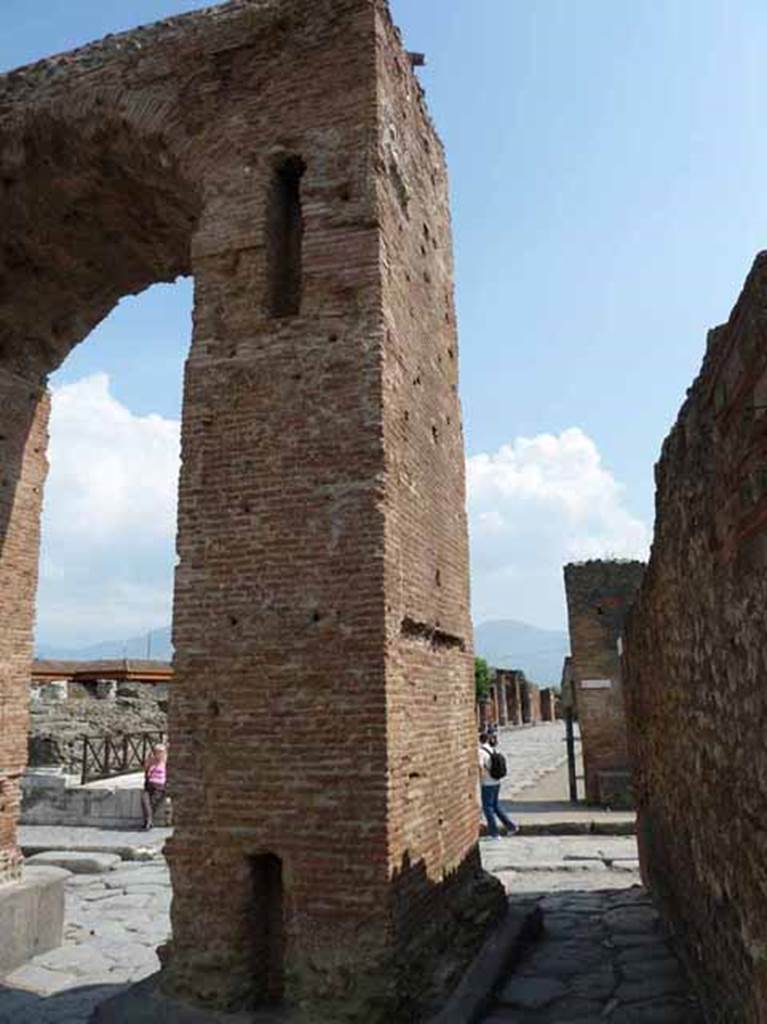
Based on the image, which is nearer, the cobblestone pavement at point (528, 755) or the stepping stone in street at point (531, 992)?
the stepping stone in street at point (531, 992)

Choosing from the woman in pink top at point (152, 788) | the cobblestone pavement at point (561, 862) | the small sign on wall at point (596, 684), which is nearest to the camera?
the cobblestone pavement at point (561, 862)

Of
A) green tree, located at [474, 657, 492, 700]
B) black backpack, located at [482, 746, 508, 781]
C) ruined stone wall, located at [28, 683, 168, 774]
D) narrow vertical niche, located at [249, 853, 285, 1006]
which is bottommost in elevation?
narrow vertical niche, located at [249, 853, 285, 1006]

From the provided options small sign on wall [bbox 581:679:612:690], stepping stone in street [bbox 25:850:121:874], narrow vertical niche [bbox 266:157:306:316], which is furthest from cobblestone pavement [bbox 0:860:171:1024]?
small sign on wall [bbox 581:679:612:690]

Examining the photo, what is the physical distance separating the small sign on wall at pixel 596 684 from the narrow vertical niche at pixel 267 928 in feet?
34.9

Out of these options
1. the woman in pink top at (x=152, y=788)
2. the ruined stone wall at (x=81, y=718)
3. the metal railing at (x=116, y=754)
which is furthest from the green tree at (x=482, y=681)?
the woman in pink top at (x=152, y=788)

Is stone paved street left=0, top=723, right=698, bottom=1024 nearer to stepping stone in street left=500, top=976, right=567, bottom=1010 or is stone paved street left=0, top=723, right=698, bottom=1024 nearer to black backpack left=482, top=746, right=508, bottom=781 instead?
stepping stone in street left=500, top=976, right=567, bottom=1010

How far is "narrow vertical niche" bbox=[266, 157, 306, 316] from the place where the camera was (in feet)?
20.1

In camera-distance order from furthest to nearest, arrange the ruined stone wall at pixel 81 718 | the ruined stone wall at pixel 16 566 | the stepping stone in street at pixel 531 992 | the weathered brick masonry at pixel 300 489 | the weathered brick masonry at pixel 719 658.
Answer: the ruined stone wall at pixel 81 718 → the ruined stone wall at pixel 16 566 → the stepping stone in street at pixel 531 992 → the weathered brick masonry at pixel 300 489 → the weathered brick masonry at pixel 719 658

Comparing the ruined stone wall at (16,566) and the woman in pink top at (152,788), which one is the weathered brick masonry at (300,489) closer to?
the ruined stone wall at (16,566)

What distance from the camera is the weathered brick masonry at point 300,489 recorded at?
4922 mm

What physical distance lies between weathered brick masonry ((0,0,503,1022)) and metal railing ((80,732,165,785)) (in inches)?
391

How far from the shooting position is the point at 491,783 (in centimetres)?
1168

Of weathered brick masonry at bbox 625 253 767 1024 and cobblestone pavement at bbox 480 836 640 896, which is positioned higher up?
weathered brick masonry at bbox 625 253 767 1024

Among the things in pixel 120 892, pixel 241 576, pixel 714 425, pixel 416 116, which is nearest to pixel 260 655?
Answer: pixel 241 576
